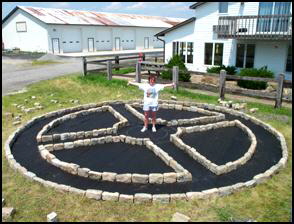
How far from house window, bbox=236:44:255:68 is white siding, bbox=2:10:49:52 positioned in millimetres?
28090

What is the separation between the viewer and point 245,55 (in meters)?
20.1

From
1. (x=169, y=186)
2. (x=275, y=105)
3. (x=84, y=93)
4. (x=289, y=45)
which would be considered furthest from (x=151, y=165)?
(x=289, y=45)

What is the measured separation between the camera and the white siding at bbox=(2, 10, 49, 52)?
129 feet

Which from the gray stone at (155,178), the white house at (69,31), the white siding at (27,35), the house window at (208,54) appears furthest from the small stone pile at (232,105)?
the white siding at (27,35)

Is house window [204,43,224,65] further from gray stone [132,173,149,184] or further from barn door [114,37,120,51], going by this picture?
barn door [114,37,120,51]

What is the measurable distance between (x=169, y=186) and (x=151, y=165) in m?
1.05

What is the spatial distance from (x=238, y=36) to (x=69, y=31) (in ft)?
94.9

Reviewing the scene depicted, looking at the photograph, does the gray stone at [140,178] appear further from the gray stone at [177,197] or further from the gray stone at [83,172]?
the gray stone at [83,172]

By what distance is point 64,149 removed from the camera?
8.42m

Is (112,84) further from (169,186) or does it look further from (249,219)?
(249,219)

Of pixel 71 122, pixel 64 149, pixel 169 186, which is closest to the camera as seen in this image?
pixel 169 186

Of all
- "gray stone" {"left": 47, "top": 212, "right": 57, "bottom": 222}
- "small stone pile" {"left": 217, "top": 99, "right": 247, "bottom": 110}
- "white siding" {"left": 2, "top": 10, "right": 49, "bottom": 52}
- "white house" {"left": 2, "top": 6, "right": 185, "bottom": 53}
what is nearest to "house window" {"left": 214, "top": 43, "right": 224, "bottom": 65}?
"small stone pile" {"left": 217, "top": 99, "right": 247, "bottom": 110}

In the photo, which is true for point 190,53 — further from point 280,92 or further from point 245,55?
point 280,92

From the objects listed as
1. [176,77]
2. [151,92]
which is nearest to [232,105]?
[176,77]
